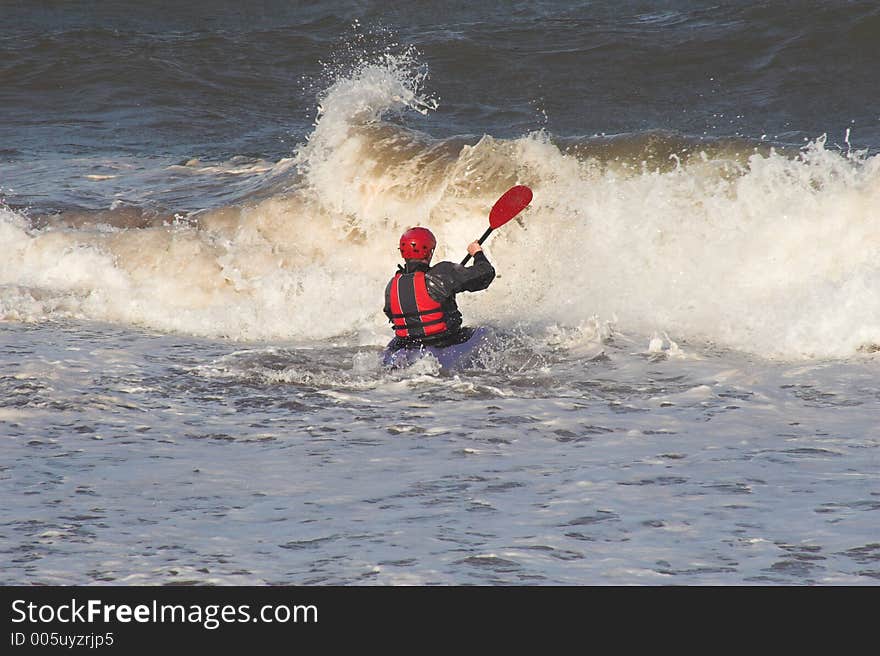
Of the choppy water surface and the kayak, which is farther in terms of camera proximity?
the kayak

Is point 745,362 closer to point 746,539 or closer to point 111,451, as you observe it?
point 746,539

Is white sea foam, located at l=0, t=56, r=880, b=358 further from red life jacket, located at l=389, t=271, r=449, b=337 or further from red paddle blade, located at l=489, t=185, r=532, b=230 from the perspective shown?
red life jacket, located at l=389, t=271, r=449, b=337

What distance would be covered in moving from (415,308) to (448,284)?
0.25 meters

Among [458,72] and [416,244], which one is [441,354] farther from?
[458,72]

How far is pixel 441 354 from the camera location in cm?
740

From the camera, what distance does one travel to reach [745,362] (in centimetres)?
743

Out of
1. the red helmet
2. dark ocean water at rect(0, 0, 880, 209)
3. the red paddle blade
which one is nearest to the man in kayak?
the red helmet

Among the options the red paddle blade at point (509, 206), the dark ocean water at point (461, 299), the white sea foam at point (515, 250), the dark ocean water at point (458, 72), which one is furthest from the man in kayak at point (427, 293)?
the dark ocean water at point (458, 72)

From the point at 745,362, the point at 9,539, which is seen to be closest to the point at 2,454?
the point at 9,539

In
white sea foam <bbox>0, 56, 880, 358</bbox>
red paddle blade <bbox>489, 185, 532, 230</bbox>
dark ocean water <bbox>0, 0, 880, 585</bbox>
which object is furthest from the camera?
white sea foam <bbox>0, 56, 880, 358</bbox>

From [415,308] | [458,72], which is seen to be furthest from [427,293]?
[458,72]

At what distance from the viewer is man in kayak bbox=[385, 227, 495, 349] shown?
292 inches

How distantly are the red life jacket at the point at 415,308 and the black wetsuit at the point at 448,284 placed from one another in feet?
0.09

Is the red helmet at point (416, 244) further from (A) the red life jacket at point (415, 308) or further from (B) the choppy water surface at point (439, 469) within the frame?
(B) the choppy water surface at point (439, 469)
